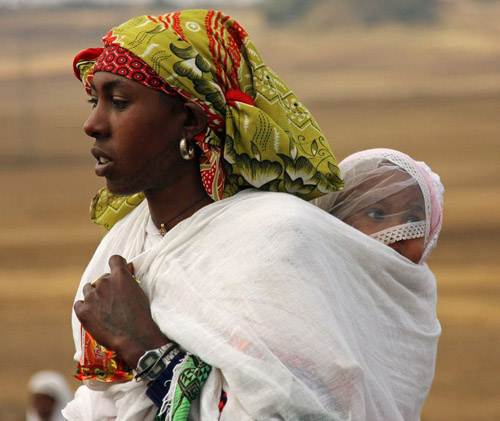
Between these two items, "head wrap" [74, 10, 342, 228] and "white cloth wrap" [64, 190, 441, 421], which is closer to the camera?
"white cloth wrap" [64, 190, 441, 421]

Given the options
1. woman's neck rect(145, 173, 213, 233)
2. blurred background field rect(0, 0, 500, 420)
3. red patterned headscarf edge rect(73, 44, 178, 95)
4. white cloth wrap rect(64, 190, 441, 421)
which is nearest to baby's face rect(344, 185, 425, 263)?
white cloth wrap rect(64, 190, 441, 421)

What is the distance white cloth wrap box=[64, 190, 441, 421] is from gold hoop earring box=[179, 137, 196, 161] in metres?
0.16

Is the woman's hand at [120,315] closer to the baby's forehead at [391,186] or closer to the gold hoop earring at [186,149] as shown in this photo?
the gold hoop earring at [186,149]

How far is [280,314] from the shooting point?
2787 millimetres

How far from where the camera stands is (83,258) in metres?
15.6

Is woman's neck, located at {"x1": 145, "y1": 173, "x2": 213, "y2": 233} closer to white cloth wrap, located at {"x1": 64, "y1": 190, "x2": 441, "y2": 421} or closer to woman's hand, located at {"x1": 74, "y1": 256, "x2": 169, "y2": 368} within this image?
white cloth wrap, located at {"x1": 64, "y1": 190, "x2": 441, "y2": 421}

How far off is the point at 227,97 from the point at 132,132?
0.30 metres

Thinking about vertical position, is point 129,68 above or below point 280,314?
above

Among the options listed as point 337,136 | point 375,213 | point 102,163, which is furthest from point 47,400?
point 337,136

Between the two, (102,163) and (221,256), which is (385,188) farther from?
(102,163)

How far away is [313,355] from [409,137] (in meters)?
21.3

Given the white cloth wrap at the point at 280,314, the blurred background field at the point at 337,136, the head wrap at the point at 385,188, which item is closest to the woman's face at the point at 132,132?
the white cloth wrap at the point at 280,314

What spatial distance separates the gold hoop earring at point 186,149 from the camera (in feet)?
9.92

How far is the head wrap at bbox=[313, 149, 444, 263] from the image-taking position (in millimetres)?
3475
